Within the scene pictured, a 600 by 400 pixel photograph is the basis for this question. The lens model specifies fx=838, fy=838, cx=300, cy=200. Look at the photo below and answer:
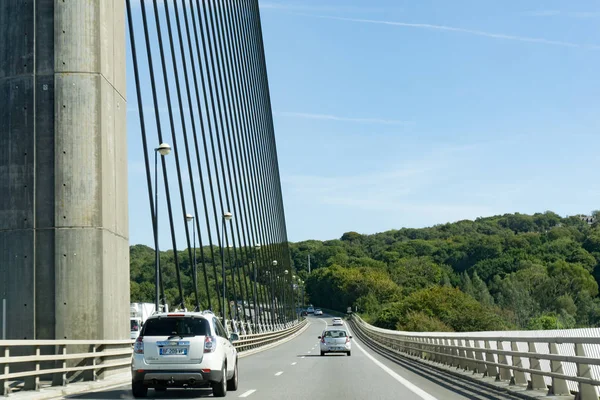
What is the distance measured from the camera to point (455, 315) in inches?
3553

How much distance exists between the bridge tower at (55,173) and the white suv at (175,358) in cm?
398

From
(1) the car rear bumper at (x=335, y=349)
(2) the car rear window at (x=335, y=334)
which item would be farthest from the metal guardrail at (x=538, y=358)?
(2) the car rear window at (x=335, y=334)

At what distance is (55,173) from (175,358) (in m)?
6.22

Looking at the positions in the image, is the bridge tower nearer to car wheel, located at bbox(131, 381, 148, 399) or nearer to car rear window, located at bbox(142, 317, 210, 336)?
car rear window, located at bbox(142, 317, 210, 336)

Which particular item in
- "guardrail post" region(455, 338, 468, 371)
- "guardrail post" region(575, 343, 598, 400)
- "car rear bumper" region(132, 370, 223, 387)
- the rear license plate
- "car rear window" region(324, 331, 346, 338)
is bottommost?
"guardrail post" region(575, 343, 598, 400)

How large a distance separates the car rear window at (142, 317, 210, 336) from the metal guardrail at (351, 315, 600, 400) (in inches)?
234

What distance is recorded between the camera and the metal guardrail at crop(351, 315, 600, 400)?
1199cm

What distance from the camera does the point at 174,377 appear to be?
596 inches

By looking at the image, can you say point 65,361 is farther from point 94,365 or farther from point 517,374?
point 517,374

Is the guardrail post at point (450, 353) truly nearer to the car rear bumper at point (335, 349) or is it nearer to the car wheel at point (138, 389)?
the car wheel at point (138, 389)

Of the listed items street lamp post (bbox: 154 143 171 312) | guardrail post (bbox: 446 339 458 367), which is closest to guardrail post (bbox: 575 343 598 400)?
guardrail post (bbox: 446 339 458 367)

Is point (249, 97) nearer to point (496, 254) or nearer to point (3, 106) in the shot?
point (3, 106)

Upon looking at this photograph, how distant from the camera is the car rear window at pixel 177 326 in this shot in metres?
15.6

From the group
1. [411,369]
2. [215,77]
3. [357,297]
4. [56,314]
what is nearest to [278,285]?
[215,77]
